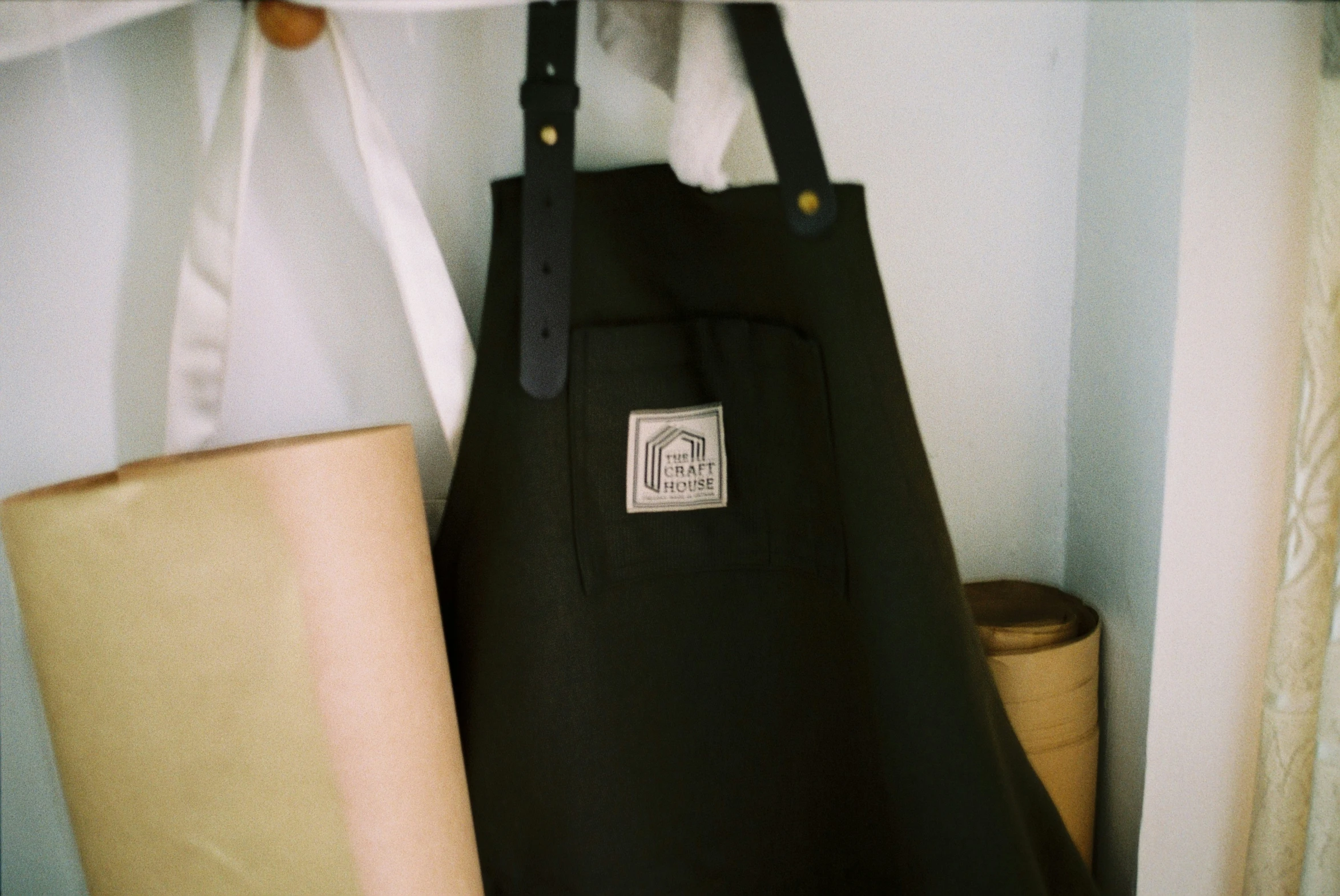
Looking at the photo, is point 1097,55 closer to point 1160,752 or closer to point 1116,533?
point 1116,533

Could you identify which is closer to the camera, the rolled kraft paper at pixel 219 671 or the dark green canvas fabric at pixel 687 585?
the rolled kraft paper at pixel 219 671

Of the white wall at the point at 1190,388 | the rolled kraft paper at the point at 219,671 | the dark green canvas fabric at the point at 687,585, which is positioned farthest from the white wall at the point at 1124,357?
the rolled kraft paper at the point at 219,671

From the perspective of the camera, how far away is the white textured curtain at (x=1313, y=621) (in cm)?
51

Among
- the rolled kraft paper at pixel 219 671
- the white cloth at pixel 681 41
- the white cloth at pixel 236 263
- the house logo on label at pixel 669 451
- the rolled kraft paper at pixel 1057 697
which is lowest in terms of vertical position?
the rolled kraft paper at pixel 1057 697

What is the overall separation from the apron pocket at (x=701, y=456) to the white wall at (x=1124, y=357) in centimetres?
30

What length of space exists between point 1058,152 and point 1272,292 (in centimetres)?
25

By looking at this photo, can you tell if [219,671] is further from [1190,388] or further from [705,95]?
[1190,388]

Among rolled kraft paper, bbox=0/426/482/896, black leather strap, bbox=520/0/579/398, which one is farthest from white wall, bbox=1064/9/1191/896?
rolled kraft paper, bbox=0/426/482/896

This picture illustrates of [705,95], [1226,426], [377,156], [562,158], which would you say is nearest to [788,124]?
[705,95]

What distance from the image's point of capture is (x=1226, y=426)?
0.56m

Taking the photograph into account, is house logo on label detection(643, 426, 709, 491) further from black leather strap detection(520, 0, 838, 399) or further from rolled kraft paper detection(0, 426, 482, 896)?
rolled kraft paper detection(0, 426, 482, 896)

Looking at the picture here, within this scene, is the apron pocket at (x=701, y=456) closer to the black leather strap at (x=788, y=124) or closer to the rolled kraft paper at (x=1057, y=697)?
the black leather strap at (x=788, y=124)

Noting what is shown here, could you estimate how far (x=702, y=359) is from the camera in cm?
55

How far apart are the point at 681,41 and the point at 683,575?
0.40m
